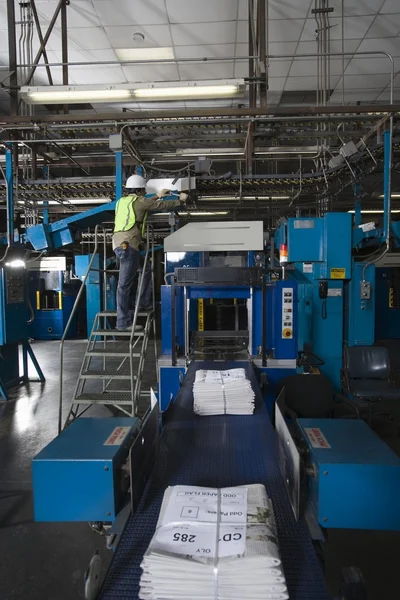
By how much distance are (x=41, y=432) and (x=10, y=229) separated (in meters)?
2.75

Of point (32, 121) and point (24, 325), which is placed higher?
point (32, 121)

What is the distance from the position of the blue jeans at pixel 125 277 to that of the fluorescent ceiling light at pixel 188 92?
158cm

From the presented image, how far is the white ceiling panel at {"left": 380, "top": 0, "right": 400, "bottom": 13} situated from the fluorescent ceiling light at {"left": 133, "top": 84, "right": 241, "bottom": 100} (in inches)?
105

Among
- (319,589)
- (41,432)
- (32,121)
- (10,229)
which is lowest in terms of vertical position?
(41,432)

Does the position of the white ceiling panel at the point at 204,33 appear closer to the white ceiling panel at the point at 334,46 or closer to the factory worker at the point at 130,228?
the white ceiling panel at the point at 334,46

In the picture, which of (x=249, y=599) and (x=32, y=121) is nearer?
(x=249, y=599)

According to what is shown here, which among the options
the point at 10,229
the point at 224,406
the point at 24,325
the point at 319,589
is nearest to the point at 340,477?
the point at 319,589

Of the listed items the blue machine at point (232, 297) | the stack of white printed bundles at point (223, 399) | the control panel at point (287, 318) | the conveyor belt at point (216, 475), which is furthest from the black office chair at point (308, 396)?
the stack of white printed bundles at point (223, 399)

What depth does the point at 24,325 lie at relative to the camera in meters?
5.98

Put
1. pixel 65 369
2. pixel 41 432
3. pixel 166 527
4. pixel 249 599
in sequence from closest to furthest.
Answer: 1. pixel 249 599
2. pixel 166 527
3. pixel 41 432
4. pixel 65 369

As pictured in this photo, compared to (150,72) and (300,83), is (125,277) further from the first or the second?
(300,83)

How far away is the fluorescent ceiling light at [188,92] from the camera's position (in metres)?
3.31

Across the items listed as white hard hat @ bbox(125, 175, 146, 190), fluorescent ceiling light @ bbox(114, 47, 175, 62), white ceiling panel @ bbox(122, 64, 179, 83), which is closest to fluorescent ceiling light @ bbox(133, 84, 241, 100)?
white hard hat @ bbox(125, 175, 146, 190)

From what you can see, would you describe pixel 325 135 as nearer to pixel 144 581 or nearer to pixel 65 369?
pixel 144 581
